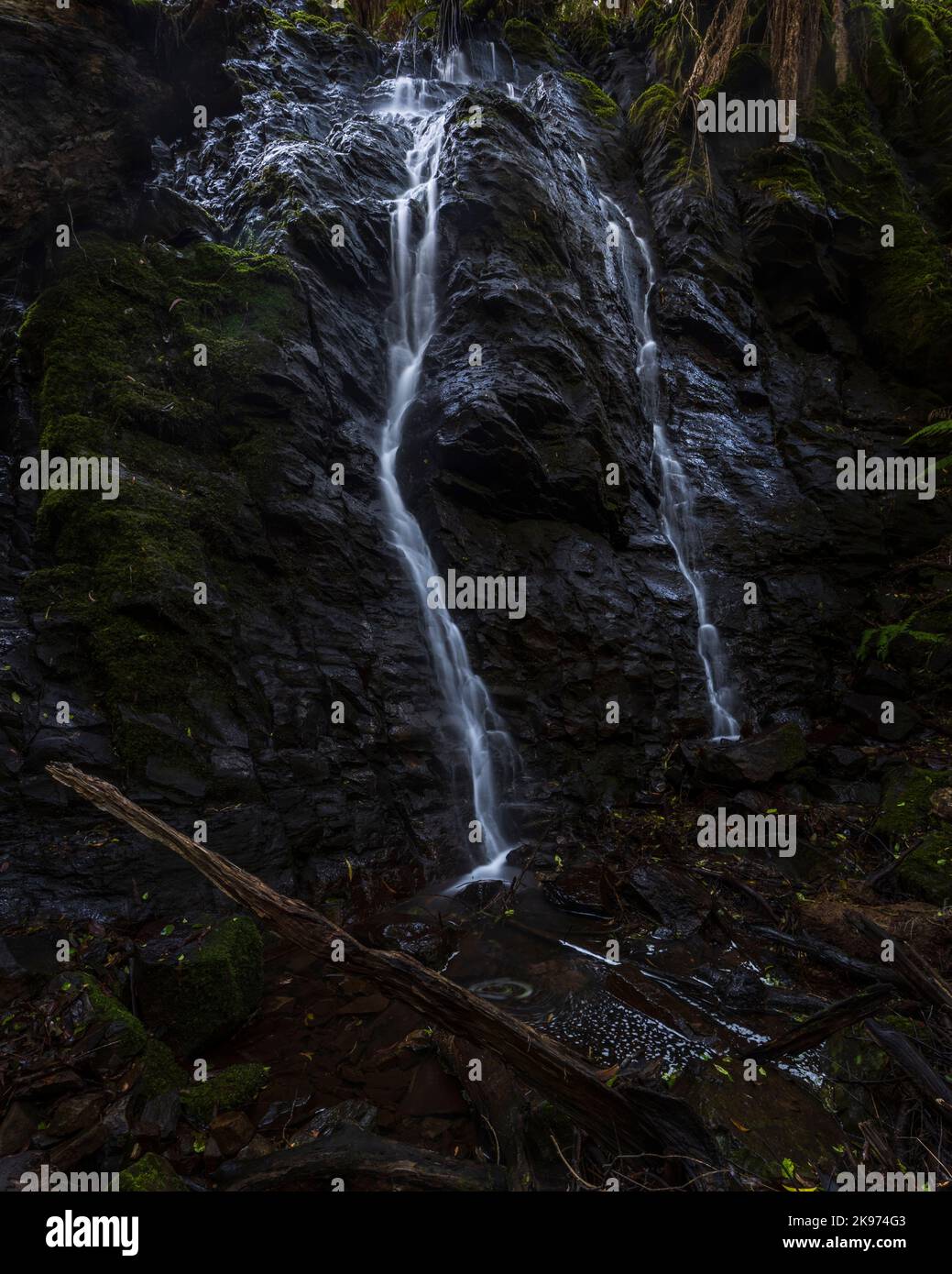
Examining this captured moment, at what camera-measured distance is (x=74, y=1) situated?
6.18 metres

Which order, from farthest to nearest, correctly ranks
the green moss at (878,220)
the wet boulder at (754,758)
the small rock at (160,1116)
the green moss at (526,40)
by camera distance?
the green moss at (526,40), the green moss at (878,220), the wet boulder at (754,758), the small rock at (160,1116)

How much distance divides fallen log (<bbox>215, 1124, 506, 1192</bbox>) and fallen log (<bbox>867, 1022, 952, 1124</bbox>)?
6.44 feet

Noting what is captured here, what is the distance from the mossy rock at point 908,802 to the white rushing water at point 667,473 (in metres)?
1.93

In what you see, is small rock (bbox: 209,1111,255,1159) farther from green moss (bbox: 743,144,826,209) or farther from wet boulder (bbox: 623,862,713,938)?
green moss (bbox: 743,144,826,209)

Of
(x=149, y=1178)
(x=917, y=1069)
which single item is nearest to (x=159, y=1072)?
(x=149, y=1178)

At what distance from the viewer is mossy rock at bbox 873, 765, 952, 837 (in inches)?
231

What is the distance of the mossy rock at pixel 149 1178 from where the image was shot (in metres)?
2.37

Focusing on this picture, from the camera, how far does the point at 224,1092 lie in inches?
122

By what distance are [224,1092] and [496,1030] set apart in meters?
1.57

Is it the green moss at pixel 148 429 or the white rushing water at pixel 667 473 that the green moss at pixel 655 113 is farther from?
the green moss at pixel 148 429

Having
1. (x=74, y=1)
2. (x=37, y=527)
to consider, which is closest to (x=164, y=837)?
(x=37, y=527)

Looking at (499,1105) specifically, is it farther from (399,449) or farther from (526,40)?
(526,40)

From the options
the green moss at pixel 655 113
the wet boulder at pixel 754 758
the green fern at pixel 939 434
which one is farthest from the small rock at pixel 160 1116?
the green moss at pixel 655 113
